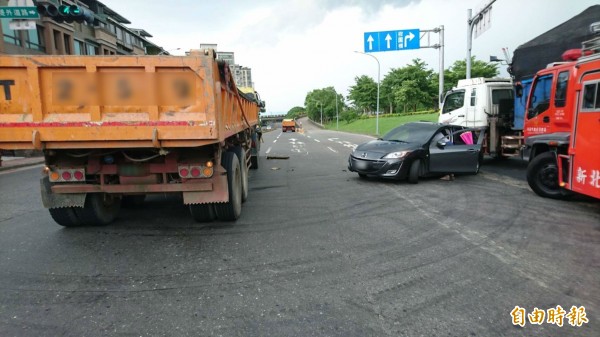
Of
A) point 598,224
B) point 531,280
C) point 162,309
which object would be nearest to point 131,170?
point 162,309

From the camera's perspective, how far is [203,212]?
565cm

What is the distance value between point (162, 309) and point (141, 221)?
10.1 feet

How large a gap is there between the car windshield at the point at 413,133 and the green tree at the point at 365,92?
65514 mm

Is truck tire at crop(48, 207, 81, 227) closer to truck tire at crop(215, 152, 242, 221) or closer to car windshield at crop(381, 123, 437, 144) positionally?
truck tire at crop(215, 152, 242, 221)

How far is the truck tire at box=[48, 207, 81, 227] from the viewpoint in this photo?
5406 millimetres

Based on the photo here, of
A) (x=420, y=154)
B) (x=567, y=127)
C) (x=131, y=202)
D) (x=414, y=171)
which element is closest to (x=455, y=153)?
(x=420, y=154)

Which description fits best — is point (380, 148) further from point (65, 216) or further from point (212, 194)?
point (65, 216)

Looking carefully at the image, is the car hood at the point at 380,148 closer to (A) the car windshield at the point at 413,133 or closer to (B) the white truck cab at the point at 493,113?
(A) the car windshield at the point at 413,133

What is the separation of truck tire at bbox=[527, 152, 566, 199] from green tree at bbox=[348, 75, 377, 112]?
6798cm

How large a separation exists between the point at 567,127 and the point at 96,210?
26.7 feet

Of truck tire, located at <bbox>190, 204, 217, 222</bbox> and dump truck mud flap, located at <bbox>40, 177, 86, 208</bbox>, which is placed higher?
dump truck mud flap, located at <bbox>40, 177, 86, 208</bbox>

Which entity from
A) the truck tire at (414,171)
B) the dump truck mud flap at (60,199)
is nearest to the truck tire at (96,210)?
the dump truck mud flap at (60,199)

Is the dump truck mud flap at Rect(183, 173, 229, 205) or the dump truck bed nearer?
the dump truck bed

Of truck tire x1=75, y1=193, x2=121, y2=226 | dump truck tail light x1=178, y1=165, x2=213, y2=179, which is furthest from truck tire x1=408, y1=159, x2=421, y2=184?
truck tire x1=75, y1=193, x2=121, y2=226
